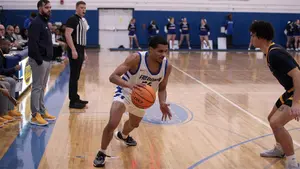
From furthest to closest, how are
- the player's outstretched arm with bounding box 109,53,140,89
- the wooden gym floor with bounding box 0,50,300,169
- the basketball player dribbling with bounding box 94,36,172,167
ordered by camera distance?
the wooden gym floor with bounding box 0,50,300,169 < the basketball player dribbling with bounding box 94,36,172,167 < the player's outstretched arm with bounding box 109,53,140,89

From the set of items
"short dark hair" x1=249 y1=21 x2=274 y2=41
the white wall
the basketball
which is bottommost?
the basketball

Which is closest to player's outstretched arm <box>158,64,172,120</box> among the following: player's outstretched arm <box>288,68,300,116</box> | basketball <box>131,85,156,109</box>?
basketball <box>131,85,156,109</box>

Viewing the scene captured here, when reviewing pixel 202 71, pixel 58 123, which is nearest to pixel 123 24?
pixel 202 71

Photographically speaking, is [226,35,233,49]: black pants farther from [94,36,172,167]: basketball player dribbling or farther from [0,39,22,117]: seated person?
[94,36,172,167]: basketball player dribbling

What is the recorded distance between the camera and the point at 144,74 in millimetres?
4477

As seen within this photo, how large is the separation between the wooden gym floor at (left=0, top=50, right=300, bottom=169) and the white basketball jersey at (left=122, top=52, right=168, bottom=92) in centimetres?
98

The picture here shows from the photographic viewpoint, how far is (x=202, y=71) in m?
13.3

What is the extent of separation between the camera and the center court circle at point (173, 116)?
659 cm

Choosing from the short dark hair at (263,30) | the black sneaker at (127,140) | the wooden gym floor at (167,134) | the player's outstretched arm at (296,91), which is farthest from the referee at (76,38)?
the player's outstretched arm at (296,91)

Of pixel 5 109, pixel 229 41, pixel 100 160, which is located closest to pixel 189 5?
pixel 229 41

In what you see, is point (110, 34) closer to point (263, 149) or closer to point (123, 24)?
point (123, 24)

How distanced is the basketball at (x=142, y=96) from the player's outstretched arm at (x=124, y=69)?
85mm

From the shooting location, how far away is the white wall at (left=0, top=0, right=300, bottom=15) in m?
22.5

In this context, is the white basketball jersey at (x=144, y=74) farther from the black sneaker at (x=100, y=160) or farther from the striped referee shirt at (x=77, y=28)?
the striped referee shirt at (x=77, y=28)
